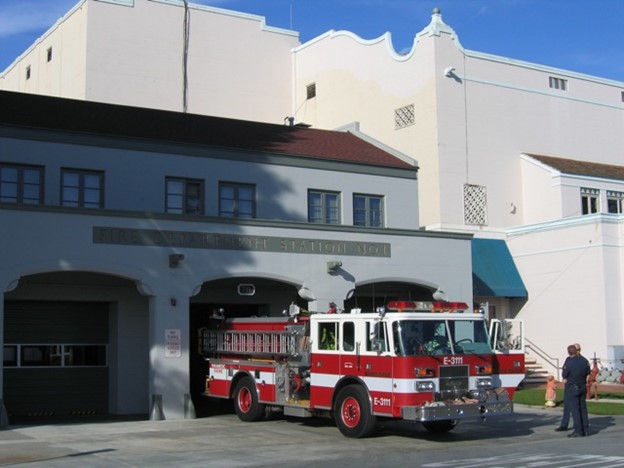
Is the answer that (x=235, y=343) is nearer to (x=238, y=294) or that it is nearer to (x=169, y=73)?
(x=238, y=294)

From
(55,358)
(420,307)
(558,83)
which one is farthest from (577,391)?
(558,83)

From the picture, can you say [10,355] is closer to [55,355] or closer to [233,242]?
[55,355]

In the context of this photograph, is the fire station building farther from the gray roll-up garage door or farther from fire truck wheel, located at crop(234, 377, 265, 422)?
fire truck wheel, located at crop(234, 377, 265, 422)

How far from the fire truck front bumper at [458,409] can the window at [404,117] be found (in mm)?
20264

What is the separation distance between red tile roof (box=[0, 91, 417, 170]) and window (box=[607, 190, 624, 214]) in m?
11.6

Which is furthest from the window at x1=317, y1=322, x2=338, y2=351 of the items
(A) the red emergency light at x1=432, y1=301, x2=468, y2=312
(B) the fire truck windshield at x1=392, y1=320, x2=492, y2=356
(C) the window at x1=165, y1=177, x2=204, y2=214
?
(C) the window at x1=165, y1=177, x2=204, y2=214

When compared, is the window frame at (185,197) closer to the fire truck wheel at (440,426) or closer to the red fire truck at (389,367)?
the red fire truck at (389,367)

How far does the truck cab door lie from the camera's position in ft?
58.3

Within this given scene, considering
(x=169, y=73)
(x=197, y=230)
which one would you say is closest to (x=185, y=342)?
(x=197, y=230)

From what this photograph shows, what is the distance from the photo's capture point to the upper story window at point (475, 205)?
3491 cm

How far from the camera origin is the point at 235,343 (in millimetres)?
21188

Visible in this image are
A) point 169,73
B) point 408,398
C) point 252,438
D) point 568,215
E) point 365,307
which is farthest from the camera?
point 169,73

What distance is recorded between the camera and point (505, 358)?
1798 cm

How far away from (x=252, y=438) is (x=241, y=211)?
366 inches
